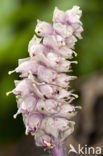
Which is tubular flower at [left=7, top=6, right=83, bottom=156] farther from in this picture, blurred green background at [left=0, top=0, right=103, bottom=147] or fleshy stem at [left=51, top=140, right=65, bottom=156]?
blurred green background at [left=0, top=0, right=103, bottom=147]

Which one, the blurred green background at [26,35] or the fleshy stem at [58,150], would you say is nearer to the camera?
the fleshy stem at [58,150]

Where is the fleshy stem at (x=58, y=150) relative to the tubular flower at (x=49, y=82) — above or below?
below

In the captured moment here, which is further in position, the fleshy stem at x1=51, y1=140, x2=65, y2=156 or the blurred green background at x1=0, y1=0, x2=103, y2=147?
the blurred green background at x1=0, y1=0, x2=103, y2=147

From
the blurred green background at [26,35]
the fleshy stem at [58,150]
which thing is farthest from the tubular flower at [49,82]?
the blurred green background at [26,35]

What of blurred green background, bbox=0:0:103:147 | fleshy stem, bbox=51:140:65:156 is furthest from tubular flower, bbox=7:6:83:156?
blurred green background, bbox=0:0:103:147

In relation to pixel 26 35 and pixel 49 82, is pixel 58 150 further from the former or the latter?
pixel 26 35

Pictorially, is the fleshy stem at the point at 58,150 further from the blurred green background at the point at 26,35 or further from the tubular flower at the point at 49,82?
the blurred green background at the point at 26,35
